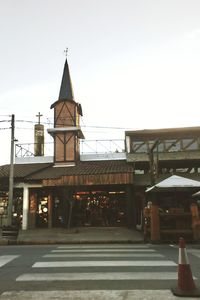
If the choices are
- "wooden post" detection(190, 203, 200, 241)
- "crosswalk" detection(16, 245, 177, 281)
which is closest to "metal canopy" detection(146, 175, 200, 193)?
"wooden post" detection(190, 203, 200, 241)

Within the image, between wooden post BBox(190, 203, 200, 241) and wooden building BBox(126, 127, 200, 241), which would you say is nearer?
wooden post BBox(190, 203, 200, 241)

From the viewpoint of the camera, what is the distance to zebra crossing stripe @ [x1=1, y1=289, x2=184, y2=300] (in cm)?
481

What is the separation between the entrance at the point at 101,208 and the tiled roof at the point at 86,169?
180 cm

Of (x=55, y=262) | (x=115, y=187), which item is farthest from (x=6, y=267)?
(x=115, y=187)

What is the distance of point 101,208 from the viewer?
2458 cm

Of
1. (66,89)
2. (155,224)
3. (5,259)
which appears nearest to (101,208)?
(155,224)

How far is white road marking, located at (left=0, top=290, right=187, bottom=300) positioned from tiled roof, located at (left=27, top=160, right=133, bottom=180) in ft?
55.6

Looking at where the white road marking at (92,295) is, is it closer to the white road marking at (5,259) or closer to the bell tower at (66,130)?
the white road marking at (5,259)

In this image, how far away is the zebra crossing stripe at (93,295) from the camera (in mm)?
4812

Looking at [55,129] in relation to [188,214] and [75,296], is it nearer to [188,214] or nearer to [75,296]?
[188,214]

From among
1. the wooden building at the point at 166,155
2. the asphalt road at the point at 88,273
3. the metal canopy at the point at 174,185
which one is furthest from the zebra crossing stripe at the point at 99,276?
the wooden building at the point at 166,155

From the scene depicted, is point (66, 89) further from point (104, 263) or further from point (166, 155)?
point (104, 263)

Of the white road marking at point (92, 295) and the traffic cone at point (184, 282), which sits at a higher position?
the traffic cone at point (184, 282)

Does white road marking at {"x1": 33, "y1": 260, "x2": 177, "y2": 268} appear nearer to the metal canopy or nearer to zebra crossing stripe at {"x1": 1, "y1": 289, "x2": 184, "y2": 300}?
zebra crossing stripe at {"x1": 1, "y1": 289, "x2": 184, "y2": 300}
